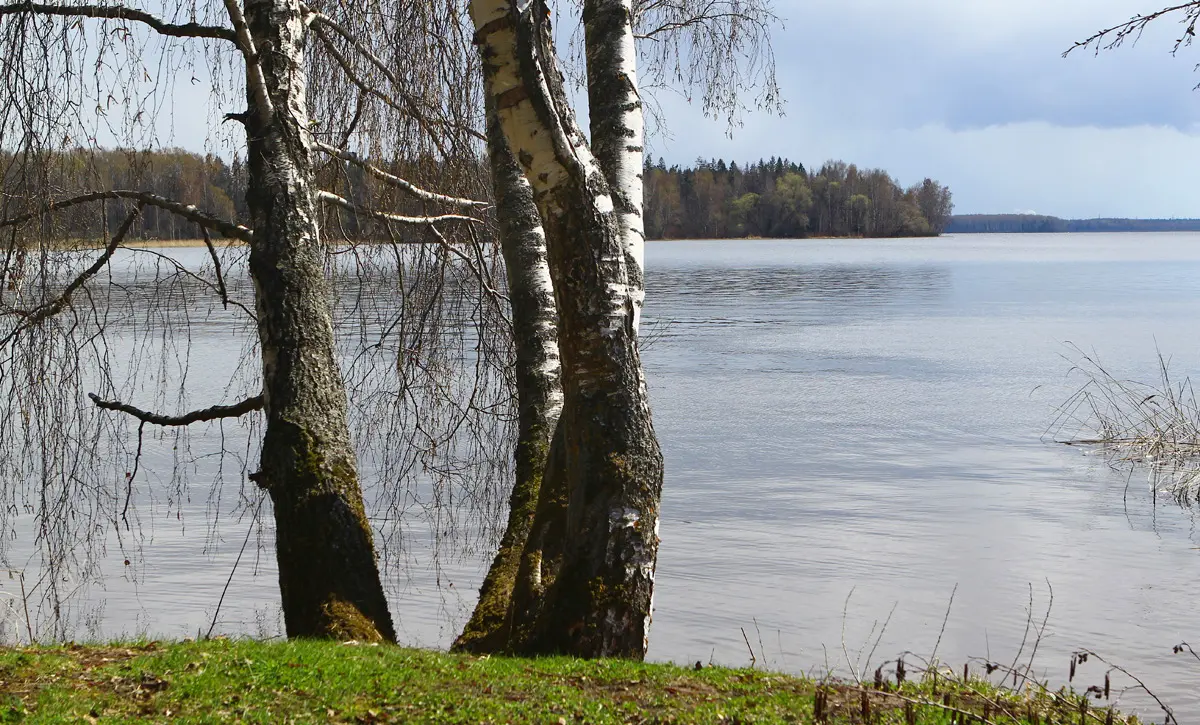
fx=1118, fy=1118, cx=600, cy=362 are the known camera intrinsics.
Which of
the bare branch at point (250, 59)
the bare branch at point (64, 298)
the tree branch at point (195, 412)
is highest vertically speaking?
the bare branch at point (250, 59)

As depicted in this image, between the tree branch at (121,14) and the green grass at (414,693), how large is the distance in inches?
138

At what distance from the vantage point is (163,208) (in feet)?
24.4

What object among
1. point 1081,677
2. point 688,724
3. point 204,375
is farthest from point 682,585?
point 204,375

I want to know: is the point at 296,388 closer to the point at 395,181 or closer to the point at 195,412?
the point at 195,412

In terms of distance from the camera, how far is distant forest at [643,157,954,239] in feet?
387

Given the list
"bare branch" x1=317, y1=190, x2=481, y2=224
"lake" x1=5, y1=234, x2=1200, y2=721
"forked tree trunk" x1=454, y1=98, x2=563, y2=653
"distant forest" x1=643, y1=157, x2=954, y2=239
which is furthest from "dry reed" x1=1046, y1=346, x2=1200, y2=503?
"distant forest" x1=643, y1=157, x2=954, y2=239

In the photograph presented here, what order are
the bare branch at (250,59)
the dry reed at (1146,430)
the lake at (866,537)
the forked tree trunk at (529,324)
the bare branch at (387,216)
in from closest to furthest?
the bare branch at (250,59) → the forked tree trunk at (529,324) → the bare branch at (387,216) → the lake at (866,537) → the dry reed at (1146,430)

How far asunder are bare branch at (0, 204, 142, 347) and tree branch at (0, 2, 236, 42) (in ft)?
4.14

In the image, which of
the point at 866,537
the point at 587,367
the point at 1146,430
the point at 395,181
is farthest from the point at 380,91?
the point at 1146,430

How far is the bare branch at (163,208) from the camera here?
686 centimetres

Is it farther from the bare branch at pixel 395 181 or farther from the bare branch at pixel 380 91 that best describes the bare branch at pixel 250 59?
the bare branch at pixel 380 91

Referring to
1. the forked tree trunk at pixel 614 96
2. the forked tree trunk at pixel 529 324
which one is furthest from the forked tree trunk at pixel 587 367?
the forked tree trunk at pixel 529 324

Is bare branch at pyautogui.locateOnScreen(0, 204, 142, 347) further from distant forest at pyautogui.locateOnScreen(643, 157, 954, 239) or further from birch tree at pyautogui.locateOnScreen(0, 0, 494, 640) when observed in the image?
distant forest at pyautogui.locateOnScreen(643, 157, 954, 239)

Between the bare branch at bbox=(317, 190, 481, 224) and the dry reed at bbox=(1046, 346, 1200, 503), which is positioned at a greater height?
the bare branch at bbox=(317, 190, 481, 224)
